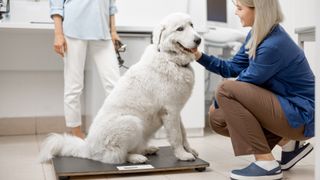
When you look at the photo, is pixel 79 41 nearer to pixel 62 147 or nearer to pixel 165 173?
pixel 62 147

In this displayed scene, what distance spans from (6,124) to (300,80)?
245cm

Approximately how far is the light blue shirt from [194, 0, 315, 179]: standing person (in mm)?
1048

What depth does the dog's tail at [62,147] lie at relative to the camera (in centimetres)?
234

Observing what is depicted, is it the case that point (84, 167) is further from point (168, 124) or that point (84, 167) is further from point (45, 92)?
point (45, 92)

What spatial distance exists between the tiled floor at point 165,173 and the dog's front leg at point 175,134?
0.11m

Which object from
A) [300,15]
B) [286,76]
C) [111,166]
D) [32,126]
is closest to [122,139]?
[111,166]

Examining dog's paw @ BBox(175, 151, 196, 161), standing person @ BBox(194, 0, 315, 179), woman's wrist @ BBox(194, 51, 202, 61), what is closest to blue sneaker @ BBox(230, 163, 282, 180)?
standing person @ BBox(194, 0, 315, 179)

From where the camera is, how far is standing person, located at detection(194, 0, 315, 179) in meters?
1.85

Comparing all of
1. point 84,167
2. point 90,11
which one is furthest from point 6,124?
point 84,167

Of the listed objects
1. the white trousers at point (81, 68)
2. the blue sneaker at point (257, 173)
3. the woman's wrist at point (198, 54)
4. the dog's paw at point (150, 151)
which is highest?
the woman's wrist at point (198, 54)

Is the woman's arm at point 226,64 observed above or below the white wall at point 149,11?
below

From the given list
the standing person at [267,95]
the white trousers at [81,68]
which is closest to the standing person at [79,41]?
the white trousers at [81,68]

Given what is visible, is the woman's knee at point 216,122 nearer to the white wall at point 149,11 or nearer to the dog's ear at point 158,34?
the dog's ear at point 158,34

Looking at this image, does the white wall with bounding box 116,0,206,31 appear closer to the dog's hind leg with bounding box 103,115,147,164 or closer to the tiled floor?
the tiled floor
